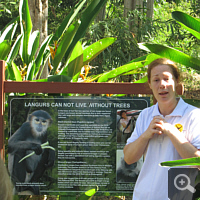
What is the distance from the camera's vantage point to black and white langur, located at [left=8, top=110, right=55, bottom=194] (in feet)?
9.02

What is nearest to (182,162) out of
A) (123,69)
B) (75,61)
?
(123,69)

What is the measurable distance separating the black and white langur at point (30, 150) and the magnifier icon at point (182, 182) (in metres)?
1.25

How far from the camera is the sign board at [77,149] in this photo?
2.74 meters

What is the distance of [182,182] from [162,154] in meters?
0.21

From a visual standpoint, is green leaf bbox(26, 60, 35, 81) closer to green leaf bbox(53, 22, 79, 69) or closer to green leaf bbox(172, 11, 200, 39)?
green leaf bbox(53, 22, 79, 69)

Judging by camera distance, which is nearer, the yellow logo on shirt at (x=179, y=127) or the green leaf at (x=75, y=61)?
the yellow logo on shirt at (x=179, y=127)

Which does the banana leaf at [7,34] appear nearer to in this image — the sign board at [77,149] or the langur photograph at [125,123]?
the sign board at [77,149]

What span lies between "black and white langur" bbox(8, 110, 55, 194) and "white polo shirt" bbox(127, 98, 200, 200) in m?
1.12

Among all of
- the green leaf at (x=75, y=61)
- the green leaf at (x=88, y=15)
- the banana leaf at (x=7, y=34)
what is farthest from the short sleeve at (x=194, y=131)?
the banana leaf at (x=7, y=34)

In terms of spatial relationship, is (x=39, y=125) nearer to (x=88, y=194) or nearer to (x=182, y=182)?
(x=88, y=194)

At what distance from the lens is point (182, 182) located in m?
1.85

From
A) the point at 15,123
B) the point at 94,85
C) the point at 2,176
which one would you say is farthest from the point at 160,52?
the point at 2,176

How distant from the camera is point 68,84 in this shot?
2793 millimetres

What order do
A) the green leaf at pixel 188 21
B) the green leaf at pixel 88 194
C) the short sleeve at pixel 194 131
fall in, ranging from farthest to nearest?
the green leaf at pixel 88 194, the green leaf at pixel 188 21, the short sleeve at pixel 194 131
